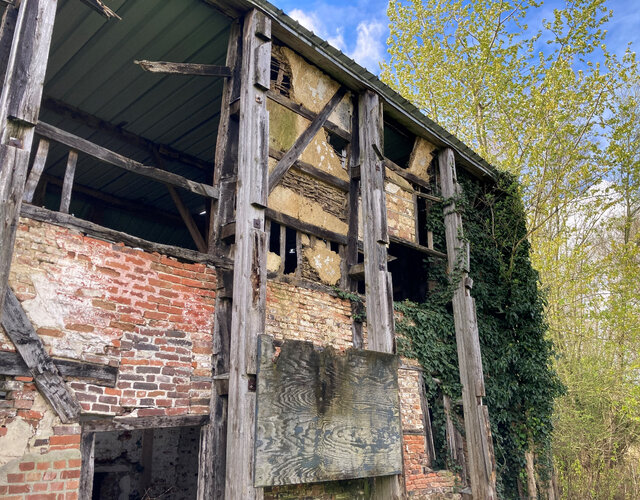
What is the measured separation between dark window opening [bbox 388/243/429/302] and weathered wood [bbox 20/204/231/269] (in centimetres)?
466

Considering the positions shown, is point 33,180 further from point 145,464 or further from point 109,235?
point 145,464

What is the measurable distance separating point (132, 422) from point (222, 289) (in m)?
1.57

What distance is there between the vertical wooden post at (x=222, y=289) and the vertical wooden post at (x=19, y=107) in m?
2.14

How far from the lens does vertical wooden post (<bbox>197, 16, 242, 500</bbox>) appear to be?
15.2 ft

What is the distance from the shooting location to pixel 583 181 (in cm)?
1213

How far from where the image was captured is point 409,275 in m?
9.45

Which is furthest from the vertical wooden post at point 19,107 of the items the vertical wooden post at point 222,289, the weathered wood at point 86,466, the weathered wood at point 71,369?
the vertical wooden post at point 222,289

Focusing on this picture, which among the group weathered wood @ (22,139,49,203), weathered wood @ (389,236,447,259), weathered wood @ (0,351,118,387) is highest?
weathered wood @ (389,236,447,259)

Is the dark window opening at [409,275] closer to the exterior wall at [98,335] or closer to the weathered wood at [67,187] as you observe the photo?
the exterior wall at [98,335]

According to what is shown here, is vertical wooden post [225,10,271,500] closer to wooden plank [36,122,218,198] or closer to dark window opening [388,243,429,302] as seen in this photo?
wooden plank [36,122,218,198]

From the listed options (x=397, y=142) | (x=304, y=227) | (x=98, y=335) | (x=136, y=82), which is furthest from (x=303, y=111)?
(x=98, y=335)

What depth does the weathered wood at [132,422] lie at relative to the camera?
4.04 m

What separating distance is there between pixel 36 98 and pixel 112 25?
109 inches

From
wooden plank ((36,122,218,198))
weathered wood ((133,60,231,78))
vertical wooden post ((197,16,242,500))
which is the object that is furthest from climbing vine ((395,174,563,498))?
weathered wood ((133,60,231,78))
